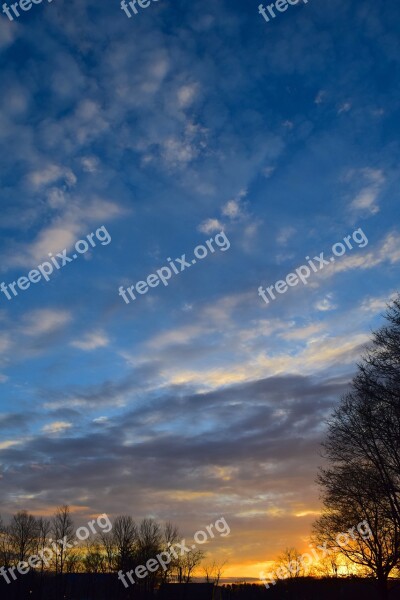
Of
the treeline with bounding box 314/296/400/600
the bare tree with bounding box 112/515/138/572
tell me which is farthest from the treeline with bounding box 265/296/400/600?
the bare tree with bounding box 112/515/138/572

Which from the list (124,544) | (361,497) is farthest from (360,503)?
(124,544)

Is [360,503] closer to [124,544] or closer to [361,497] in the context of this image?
[361,497]

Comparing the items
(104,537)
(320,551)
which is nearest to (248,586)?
(104,537)

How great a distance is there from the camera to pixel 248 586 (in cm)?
16375

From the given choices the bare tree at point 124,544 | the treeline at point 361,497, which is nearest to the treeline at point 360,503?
the treeline at point 361,497

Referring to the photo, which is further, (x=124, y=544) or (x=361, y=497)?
(x=124, y=544)

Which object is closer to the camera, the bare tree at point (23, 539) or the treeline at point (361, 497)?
the treeline at point (361, 497)

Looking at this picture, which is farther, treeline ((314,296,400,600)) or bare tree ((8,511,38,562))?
bare tree ((8,511,38,562))

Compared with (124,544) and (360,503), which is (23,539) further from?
(360,503)

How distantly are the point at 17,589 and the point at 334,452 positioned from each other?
75460 mm

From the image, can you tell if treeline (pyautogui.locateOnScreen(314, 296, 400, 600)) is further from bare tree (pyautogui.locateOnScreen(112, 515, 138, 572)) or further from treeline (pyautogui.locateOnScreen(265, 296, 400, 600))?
bare tree (pyautogui.locateOnScreen(112, 515, 138, 572))

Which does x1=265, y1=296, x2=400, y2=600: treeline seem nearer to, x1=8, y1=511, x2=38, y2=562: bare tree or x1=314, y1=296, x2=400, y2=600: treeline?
x1=314, y1=296, x2=400, y2=600: treeline

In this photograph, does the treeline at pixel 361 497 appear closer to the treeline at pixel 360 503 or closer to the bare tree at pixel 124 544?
the treeline at pixel 360 503

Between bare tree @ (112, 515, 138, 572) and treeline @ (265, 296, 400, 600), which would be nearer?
treeline @ (265, 296, 400, 600)
